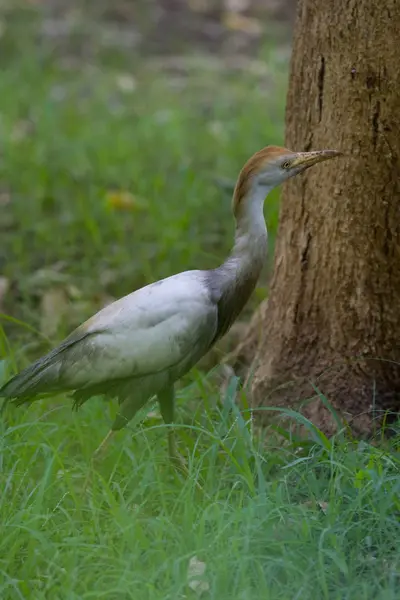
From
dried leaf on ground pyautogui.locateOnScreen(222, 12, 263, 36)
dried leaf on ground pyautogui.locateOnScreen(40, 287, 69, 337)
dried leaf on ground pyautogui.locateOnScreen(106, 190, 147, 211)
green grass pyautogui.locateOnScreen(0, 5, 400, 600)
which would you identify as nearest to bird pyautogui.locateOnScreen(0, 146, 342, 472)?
green grass pyautogui.locateOnScreen(0, 5, 400, 600)

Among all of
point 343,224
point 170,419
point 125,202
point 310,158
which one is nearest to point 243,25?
point 125,202

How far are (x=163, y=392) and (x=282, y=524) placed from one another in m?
0.65

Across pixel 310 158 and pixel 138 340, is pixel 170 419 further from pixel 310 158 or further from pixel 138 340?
pixel 310 158

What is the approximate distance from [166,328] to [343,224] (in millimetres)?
721

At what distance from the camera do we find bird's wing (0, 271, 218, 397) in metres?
3.27

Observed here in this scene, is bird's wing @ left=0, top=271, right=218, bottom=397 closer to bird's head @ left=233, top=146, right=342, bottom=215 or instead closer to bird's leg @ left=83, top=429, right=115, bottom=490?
bird's leg @ left=83, top=429, right=115, bottom=490

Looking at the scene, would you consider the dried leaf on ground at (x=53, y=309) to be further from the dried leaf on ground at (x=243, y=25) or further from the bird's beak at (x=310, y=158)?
the dried leaf on ground at (x=243, y=25)

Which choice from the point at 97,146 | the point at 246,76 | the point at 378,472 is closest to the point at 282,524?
the point at 378,472

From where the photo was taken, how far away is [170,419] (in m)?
3.49

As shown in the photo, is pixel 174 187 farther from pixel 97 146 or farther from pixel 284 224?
pixel 284 224

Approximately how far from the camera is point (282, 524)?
9.80 feet

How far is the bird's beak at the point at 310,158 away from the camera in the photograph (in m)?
3.34

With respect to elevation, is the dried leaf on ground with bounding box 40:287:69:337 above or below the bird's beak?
below

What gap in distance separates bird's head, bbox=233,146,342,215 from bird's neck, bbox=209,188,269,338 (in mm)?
22
